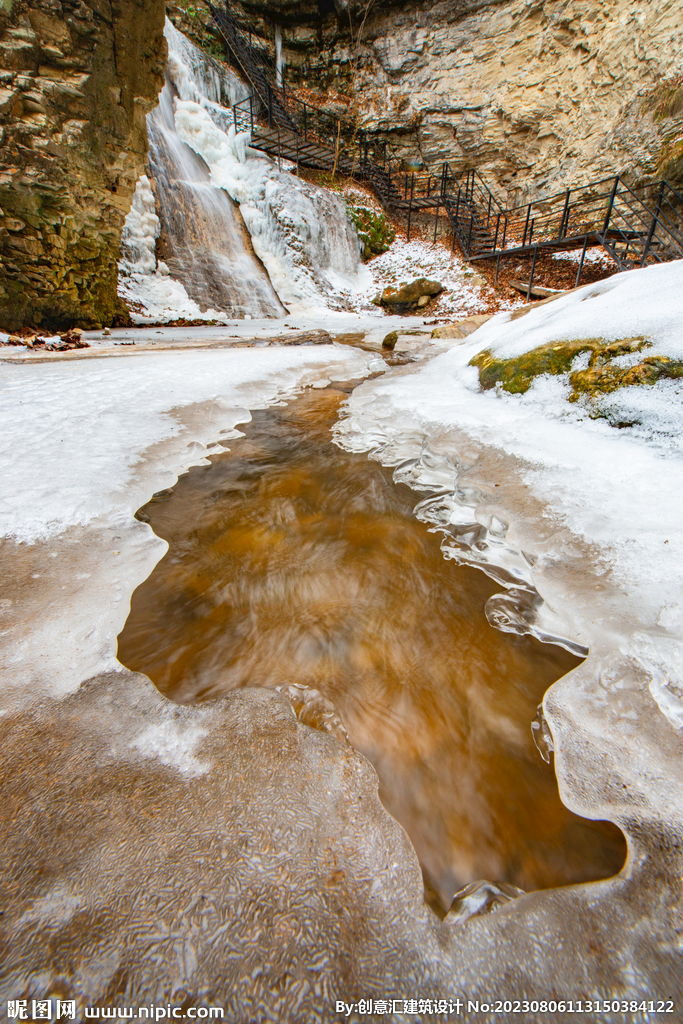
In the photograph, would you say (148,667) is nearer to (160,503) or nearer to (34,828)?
(34,828)

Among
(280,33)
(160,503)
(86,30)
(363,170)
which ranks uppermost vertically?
(280,33)

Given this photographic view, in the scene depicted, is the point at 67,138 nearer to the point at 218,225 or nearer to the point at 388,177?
the point at 218,225

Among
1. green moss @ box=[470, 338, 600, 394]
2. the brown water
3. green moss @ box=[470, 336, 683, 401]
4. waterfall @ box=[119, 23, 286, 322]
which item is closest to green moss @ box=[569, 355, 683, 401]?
green moss @ box=[470, 336, 683, 401]

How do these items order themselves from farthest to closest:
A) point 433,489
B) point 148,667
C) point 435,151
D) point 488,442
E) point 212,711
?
point 435,151, point 488,442, point 433,489, point 148,667, point 212,711

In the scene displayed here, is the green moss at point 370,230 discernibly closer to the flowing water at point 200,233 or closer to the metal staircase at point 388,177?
the metal staircase at point 388,177

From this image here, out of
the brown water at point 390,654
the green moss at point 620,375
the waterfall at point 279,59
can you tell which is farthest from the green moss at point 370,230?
the brown water at point 390,654

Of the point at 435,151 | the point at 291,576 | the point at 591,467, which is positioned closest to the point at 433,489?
the point at 591,467

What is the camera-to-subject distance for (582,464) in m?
2.01

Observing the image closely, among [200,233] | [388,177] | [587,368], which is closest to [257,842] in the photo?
[587,368]

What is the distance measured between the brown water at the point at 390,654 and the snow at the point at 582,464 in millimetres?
180

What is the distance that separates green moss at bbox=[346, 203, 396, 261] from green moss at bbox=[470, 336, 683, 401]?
551 inches

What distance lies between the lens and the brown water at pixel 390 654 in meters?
0.81

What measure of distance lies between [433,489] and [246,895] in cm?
170

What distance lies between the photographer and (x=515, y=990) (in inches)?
23.8
